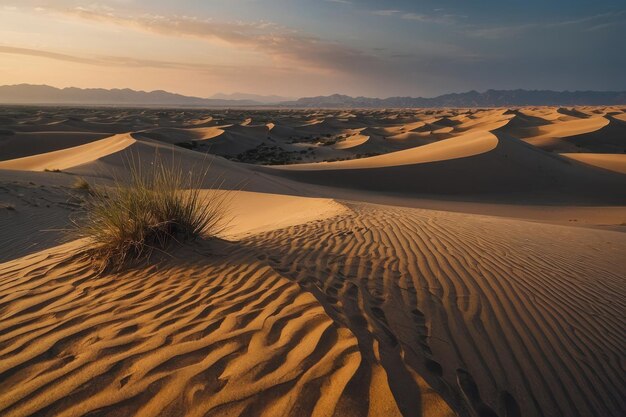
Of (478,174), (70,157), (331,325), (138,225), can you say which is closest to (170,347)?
(331,325)

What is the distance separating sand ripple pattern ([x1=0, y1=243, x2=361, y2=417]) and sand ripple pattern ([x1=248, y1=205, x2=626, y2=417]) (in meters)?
0.30

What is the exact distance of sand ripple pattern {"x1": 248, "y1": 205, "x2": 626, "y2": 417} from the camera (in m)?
2.59

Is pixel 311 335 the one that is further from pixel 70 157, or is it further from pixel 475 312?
pixel 70 157

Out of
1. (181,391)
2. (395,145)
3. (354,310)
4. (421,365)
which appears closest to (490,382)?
(421,365)

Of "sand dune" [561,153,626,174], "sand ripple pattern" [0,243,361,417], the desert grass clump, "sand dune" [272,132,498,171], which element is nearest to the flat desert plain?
"sand ripple pattern" [0,243,361,417]

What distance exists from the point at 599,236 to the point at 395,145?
2968 cm

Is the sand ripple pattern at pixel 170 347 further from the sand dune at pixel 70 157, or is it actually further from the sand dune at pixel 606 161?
the sand dune at pixel 606 161

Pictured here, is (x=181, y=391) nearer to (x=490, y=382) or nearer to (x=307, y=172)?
(x=490, y=382)

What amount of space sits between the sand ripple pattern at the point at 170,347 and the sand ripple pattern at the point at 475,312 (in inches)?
11.6

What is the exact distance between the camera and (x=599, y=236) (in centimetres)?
781

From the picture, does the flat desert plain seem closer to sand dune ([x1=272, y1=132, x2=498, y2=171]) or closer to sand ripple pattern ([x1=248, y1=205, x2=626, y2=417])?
sand ripple pattern ([x1=248, y1=205, x2=626, y2=417])

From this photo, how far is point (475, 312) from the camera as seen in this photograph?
3.56 metres

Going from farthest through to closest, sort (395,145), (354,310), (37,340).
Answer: (395,145)
(354,310)
(37,340)

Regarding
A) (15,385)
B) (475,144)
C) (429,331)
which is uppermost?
(15,385)
